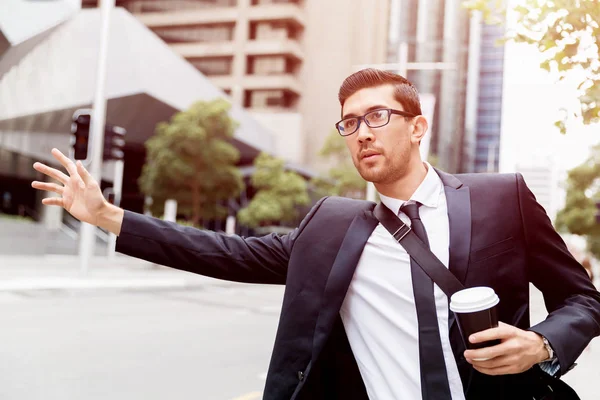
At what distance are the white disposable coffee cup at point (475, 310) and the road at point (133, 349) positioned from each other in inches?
186

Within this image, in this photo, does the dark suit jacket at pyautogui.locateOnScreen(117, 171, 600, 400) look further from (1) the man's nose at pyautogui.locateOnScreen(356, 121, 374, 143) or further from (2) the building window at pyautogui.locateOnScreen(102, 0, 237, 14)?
(2) the building window at pyautogui.locateOnScreen(102, 0, 237, 14)

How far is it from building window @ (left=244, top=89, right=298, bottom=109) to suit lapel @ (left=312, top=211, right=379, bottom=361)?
5151cm

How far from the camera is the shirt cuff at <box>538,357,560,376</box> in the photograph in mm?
1756

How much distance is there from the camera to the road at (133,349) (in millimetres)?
6059

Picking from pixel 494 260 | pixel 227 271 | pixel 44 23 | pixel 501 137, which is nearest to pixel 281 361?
pixel 227 271

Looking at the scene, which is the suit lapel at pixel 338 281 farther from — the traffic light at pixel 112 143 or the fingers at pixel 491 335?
the traffic light at pixel 112 143

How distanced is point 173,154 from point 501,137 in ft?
315

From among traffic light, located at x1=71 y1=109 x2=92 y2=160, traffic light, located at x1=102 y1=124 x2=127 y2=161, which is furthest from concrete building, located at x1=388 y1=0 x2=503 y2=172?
traffic light, located at x1=71 y1=109 x2=92 y2=160

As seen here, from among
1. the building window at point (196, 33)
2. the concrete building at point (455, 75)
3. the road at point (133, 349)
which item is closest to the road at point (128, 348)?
the road at point (133, 349)

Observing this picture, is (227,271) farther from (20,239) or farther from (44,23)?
(44,23)

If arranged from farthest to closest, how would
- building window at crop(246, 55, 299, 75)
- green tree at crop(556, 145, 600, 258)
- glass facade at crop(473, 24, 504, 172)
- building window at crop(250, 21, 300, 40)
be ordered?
1. glass facade at crop(473, 24, 504, 172)
2. building window at crop(250, 21, 300, 40)
3. building window at crop(246, 55, 299, 75)
4. green tree at crop(556, 145, 600, 258)

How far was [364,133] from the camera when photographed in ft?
6.44

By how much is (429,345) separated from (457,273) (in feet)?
0.70

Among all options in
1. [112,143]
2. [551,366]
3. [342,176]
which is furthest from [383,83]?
[342,176]
